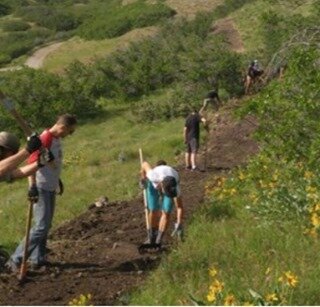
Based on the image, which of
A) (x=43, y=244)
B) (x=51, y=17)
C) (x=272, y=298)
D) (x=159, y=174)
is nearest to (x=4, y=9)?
(x=51, y=17)

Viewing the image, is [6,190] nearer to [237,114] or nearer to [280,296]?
[237,114]

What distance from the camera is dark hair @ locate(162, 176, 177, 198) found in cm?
948

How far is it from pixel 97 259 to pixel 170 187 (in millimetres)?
1284

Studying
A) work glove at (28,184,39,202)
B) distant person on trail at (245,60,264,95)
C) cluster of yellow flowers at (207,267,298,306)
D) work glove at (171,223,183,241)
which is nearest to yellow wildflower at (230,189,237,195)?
work glove at (171,223,183,241)

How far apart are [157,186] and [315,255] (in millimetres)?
3362

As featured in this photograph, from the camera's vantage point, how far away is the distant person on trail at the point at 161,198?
952 cm

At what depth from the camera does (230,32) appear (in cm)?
4219

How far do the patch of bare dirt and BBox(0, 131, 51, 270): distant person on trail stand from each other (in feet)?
101

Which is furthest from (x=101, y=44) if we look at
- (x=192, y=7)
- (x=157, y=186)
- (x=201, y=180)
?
(x=157, y=186)

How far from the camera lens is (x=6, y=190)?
1864cm

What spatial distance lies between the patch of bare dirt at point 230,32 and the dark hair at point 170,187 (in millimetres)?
28079

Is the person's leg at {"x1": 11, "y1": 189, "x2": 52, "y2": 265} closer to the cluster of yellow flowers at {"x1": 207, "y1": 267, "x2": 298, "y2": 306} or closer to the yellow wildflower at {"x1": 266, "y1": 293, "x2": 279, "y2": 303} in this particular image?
the cluster of yellow flowers at {"x1": 207, "y1": 267, "x2": 298, "y2": 306}

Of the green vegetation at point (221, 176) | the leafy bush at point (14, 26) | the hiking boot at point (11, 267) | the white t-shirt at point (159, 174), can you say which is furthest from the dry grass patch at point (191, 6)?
the hiking boot at point (11, 267)

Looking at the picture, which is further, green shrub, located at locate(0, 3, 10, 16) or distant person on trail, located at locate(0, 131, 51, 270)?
green shrub, located at locate(0, 3, 10, 16)
